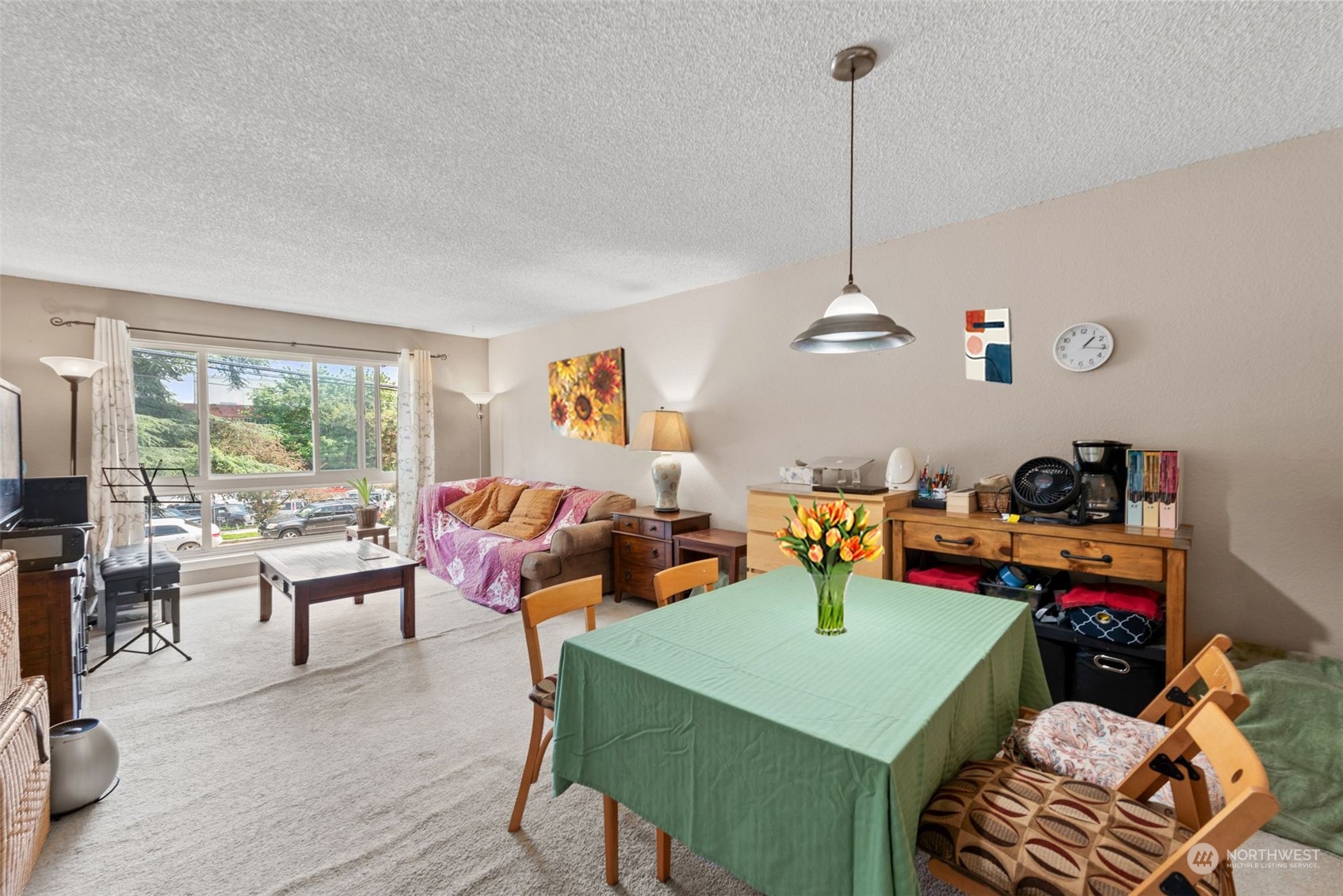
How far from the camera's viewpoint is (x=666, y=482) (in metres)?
4.42

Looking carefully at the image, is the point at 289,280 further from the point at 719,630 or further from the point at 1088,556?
the point at 1088,556

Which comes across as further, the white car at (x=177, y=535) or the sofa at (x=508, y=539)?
the white car at (x=177, y=535)

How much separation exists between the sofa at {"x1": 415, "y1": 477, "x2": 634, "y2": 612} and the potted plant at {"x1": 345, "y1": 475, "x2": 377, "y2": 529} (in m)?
0.48

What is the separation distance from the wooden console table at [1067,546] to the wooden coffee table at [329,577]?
2915mm

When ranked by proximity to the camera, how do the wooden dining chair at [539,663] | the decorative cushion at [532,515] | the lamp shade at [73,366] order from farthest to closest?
the decorative cushion at [532,515]
the lamp shade at [73,366]
the wooden dining chair at [539,663]

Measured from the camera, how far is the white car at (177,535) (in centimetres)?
480

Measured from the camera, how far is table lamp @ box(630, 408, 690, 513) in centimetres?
436

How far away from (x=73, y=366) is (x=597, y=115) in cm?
411

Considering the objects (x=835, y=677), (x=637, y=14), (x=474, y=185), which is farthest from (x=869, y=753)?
(x=474, y=185)

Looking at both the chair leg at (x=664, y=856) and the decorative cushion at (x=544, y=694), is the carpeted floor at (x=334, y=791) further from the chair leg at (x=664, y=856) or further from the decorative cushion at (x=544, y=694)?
the decorative cushion at (x=544, y=694)

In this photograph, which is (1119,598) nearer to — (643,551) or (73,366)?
(643,551)

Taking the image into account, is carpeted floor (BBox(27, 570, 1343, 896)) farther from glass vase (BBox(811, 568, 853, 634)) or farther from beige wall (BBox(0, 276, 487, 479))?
beige wall (BBox(0, 276, 487, 479))

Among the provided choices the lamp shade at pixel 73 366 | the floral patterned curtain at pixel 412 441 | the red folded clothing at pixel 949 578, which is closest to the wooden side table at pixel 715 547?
the red folded clothing at pixel 949 578

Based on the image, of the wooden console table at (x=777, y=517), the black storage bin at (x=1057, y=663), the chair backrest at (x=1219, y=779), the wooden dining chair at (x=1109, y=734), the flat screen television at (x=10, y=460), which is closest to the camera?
the chair backrest at (x=1219, y=779)
